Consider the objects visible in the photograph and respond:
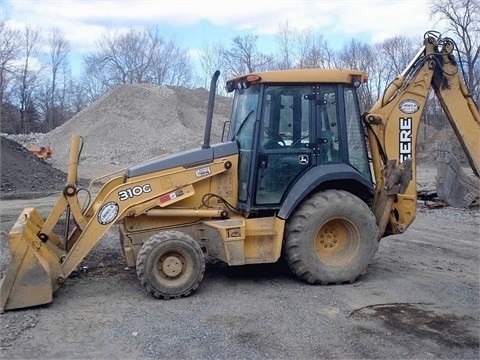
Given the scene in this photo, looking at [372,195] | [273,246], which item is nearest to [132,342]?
[273,246]

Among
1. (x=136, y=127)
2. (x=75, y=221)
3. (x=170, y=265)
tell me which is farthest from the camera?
(x=136, y=127)

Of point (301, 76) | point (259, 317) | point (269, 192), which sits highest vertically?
point (301, 76)

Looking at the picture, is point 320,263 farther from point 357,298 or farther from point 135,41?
point 135,41

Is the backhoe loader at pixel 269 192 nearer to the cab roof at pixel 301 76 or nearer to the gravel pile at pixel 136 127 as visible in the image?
the cab roof at pixel 301 76

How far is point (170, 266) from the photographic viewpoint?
6.22 metres

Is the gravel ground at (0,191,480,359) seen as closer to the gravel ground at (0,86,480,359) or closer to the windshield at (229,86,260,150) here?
the gravel ground at (0,86,480,359)

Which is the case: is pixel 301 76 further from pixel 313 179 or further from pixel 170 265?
pixel 170 265

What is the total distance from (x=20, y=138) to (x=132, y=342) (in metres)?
38.0

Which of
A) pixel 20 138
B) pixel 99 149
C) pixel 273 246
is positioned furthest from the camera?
pixel 20 138

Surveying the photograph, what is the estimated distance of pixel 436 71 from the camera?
716 cm

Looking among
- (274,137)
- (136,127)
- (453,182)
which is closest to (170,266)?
(274,137)

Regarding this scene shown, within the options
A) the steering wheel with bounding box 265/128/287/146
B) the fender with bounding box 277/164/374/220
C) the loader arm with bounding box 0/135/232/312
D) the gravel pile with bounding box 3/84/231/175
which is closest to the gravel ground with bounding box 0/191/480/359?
the loader arm with bounding box 0/135/232/312

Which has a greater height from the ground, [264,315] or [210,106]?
[210,106]

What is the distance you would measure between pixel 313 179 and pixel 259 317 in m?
1.73
